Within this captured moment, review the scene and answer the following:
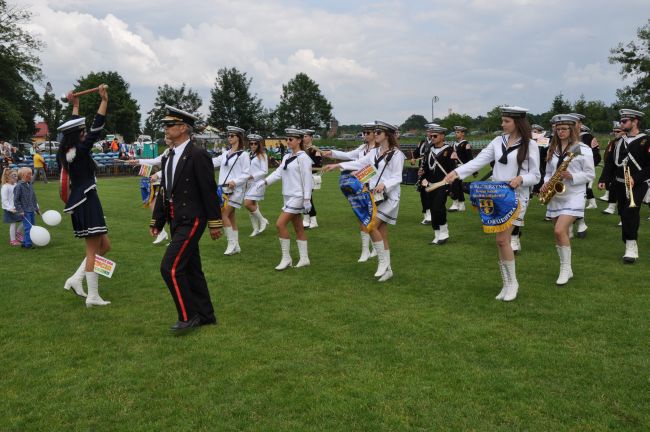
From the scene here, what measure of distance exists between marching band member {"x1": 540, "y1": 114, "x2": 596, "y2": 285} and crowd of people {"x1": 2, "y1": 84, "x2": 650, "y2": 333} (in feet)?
0.05

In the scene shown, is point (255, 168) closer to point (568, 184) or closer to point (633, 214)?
point (568, 184)

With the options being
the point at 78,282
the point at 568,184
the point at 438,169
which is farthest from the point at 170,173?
the point at 438,169

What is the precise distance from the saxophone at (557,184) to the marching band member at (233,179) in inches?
211

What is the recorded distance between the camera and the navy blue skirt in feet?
22.7

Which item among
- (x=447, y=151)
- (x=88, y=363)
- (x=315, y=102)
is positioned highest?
(x=315, y=102)

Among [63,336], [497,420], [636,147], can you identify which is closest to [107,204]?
[63,336]

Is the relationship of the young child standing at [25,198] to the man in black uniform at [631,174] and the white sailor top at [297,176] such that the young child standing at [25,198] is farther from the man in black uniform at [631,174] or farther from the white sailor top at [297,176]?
the man in black uniform at [631,174]

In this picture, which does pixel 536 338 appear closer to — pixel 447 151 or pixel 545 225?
pixel 447 151

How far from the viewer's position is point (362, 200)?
8.03 metres

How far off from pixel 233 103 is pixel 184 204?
66.0 meters

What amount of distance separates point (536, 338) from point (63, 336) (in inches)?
195

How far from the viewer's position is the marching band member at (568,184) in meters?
7.37

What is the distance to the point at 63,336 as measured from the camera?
19.7 ft

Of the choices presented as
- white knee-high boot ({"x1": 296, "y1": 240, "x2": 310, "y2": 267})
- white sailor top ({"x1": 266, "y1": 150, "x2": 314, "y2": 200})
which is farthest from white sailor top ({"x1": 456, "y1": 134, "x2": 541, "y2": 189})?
white knee-high boot ({"x1": 296, "y1": 240, "x2": 310, "y2": 267})
